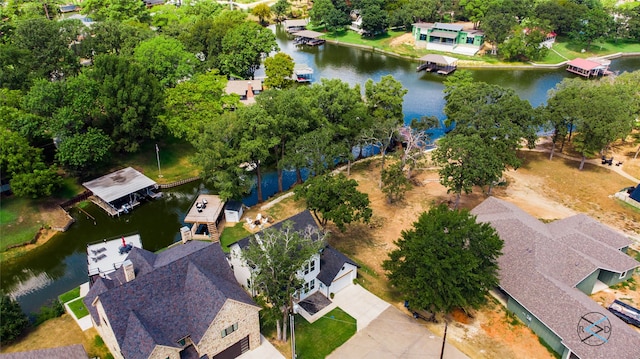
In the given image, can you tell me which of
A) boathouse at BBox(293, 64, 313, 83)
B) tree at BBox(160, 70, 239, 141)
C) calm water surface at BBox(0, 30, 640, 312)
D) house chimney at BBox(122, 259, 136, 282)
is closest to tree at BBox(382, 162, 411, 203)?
calm water surface at BBox(0, 30, 640, 312)

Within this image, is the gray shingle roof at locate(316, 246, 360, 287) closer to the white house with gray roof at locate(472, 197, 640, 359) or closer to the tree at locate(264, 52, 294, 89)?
the white house with gray roof at locate(472, 197, 640, 359)

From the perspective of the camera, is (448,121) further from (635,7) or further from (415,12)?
(635,7)

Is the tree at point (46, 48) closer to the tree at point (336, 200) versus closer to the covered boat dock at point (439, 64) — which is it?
the tree at point (336, 200)

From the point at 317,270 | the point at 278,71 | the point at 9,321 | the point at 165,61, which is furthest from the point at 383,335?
the point at 278,71

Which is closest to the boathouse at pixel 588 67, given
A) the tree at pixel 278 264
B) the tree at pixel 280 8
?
the tree at pixel 280 8

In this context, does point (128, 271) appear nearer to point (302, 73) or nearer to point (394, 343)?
point (394, 343)

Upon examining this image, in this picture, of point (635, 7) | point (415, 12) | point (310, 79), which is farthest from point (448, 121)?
point (635, 7)
